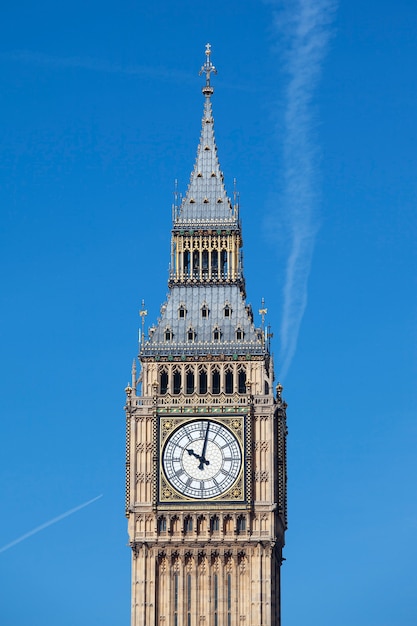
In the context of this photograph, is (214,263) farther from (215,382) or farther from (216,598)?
(216,598)

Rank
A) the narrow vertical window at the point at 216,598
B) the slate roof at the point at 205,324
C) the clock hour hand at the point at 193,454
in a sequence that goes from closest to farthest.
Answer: the narrow vertical window at the point at 216,598, the clock hour hand at the point at 193,454, the slate roof at the point at 205,324

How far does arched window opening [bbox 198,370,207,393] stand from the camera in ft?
378

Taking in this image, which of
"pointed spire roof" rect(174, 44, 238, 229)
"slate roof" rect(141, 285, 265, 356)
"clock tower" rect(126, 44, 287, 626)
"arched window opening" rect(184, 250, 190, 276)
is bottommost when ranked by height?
"clock tower" rect(126, 44, 287, 626)

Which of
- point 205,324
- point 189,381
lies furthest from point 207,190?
point 189,381

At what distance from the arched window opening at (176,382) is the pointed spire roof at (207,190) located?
7.09 metres

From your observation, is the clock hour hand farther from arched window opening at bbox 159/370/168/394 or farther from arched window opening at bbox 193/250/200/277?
arched window opening at bbox 193/250/200/277

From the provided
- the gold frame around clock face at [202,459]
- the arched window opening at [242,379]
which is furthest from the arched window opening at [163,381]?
the arched window opening at [242,379]

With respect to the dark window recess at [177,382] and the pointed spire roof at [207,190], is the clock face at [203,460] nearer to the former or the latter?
the dark window recess at [177,382]

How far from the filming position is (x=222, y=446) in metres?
114

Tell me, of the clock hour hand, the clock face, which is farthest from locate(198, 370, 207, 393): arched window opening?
the clock hour hand

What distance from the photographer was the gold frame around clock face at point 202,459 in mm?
113688

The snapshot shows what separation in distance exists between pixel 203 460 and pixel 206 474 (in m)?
0.60

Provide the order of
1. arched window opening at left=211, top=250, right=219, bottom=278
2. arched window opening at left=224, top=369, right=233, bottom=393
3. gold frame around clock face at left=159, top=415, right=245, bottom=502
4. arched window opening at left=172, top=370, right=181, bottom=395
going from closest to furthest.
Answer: gold frame around clock face at left=159, top=415, right=245, bottom=502
arched window opening at left=224, top=369, right=233, bottom=393
arched window opening at left=172, top=370, right=181, bottom=395
arched window opening at left=211, top=250, right=219, bottom=278

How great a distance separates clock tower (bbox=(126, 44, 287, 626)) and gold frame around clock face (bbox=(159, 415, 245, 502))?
42 millimetres
